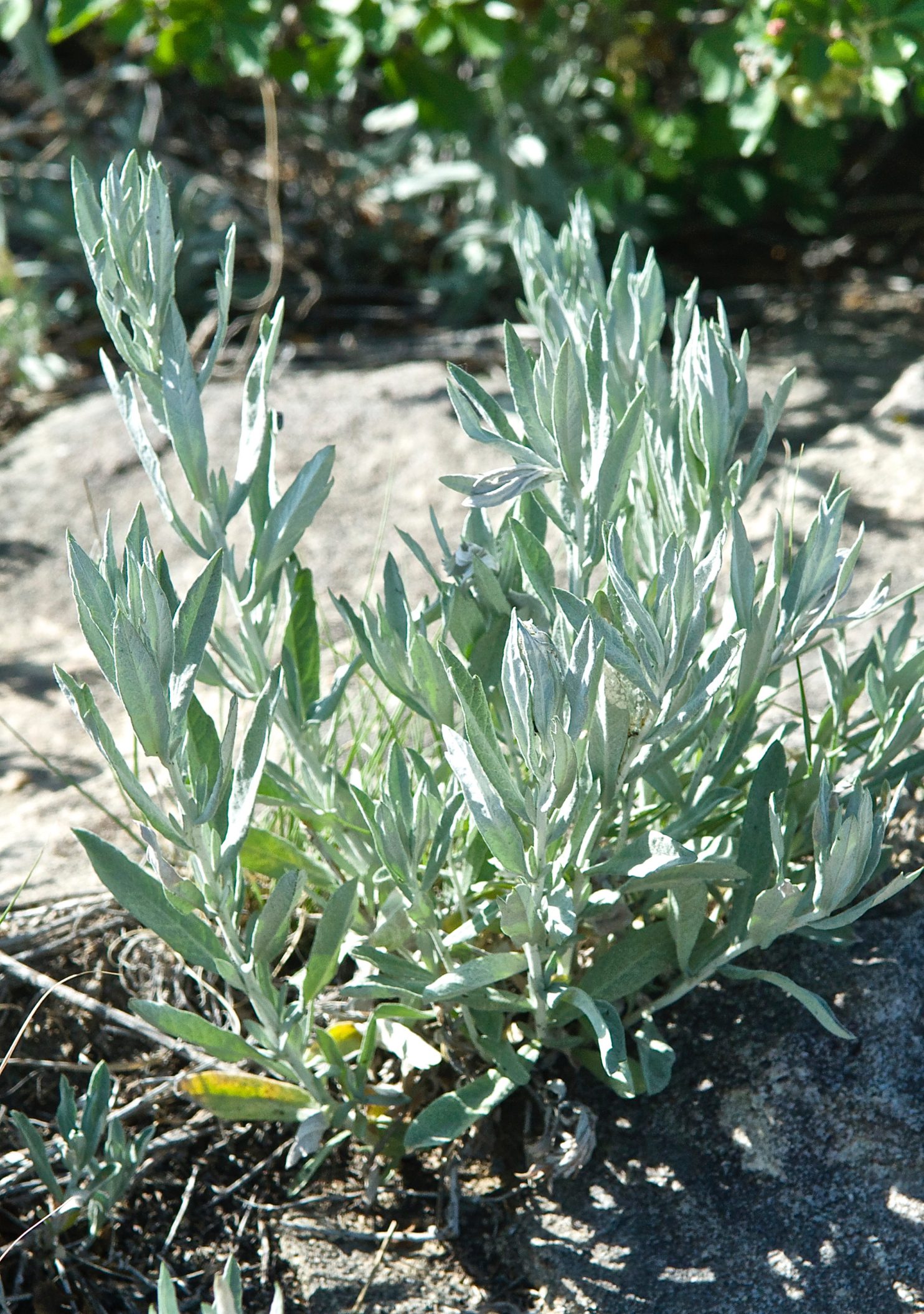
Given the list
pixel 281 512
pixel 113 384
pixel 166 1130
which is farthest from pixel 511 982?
pixel 113 384

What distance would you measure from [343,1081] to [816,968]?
0.62 meters

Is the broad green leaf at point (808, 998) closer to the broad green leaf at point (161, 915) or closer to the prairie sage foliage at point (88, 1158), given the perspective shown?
the broad green leaf at point (161, 915)

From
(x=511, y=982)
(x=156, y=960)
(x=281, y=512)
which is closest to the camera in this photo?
(x=281, y=512)

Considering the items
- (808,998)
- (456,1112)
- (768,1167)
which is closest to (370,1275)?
(456,1112)

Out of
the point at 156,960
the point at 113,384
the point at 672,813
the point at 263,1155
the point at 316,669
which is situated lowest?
the point at 263,1155

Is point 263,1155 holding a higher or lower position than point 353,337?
lower

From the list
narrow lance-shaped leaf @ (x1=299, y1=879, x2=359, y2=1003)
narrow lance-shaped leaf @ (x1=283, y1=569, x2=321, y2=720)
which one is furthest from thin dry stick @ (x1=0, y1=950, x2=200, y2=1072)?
narrow lance-shaped leaf @ (x1=283, y1=569, x2=321, y2=720)

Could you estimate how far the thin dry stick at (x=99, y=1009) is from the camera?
1662 millimetres

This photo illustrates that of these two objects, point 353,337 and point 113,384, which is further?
point 353,337

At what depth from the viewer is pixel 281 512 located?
1467 millimetres

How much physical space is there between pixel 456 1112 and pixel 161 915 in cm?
40

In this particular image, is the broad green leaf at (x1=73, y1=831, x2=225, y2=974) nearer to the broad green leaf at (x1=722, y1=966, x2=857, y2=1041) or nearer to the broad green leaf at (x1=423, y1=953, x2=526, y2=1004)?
the broad green leaf at (x1=423, y1=953, x2=526, y2=1004)

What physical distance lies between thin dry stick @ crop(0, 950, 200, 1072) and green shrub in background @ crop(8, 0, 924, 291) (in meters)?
2.12

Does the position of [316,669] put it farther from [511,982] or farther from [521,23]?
[521,23]
